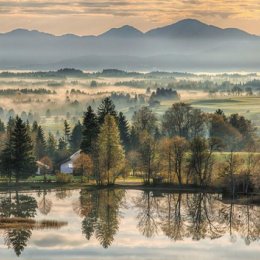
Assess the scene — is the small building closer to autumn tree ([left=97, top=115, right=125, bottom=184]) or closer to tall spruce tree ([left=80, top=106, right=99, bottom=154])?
tall spruce tree ([left=80, top=106, right=99, bottom=154])

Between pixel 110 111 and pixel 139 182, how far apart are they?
63.5 feet

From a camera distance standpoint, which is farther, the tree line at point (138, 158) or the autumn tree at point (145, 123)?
the autumn tree at point (145, 123)

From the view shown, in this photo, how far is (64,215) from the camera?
338 feet

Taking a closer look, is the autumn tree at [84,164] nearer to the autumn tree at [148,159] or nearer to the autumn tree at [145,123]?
the autumn tree at [148,159]

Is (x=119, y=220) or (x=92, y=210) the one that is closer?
(x=119, y=220)

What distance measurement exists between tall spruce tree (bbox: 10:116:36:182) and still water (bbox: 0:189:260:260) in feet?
39.1

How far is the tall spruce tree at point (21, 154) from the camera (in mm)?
134625

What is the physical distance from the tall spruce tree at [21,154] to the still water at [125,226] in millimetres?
11921

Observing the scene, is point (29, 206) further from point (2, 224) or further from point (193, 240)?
point (193, 240)

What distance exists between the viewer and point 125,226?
95.8 meters

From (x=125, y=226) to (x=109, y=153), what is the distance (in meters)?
36.1

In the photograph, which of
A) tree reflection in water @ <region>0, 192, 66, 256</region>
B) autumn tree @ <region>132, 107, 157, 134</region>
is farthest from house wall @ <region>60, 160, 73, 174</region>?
tree reflection in water @ <region>0, 192, 66, 256</region>

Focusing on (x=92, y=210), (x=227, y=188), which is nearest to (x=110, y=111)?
(x=227, y=188)

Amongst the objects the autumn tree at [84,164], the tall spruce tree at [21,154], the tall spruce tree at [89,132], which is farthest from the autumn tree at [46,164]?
the tall spruce tree at [21,154]
